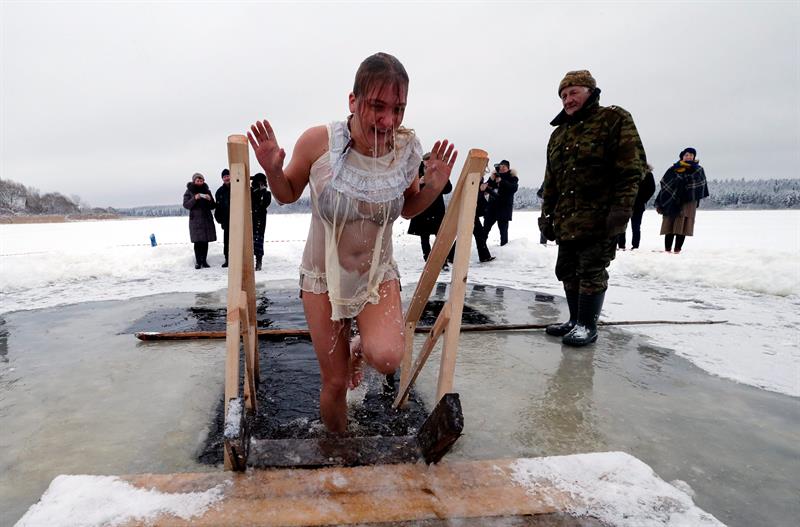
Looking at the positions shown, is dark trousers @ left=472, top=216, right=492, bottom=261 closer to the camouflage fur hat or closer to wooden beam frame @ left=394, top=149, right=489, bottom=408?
the camouflage fur hat

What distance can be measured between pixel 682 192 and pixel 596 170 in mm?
7914

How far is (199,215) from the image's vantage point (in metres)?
9.21

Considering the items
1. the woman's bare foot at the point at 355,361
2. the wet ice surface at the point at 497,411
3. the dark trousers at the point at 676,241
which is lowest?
the wet ice surface at the point at 497,411

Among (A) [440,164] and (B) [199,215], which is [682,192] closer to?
(A) [440,164]

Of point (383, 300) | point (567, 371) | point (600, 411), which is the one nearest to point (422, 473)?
point (383, 300)

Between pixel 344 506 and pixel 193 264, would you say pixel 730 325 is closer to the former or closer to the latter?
pixel 344 506

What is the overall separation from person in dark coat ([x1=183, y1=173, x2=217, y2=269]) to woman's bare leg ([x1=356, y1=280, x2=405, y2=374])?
25.9ft

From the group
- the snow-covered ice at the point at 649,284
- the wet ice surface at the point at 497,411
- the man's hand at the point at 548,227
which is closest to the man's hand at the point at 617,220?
the man's hand at the point at 548,227

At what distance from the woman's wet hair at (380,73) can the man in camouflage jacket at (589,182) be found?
251 cm

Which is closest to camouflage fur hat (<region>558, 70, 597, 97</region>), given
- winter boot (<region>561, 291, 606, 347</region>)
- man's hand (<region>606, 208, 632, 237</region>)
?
man's hand (<region>606, 208, 632, 237</region>)

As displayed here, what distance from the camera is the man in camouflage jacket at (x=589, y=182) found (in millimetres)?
3787

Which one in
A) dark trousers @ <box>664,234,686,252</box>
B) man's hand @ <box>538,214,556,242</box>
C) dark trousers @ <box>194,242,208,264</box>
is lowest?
dark trousers @ <box>194,242,208,264</box>

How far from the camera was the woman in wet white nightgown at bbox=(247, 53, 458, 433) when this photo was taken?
211 cm

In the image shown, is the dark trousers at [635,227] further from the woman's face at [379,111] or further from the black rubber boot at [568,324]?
the woman's face at [379,111]
